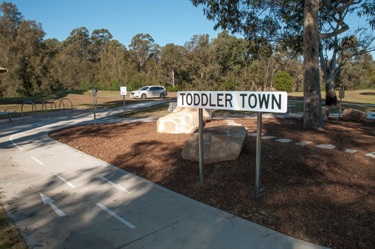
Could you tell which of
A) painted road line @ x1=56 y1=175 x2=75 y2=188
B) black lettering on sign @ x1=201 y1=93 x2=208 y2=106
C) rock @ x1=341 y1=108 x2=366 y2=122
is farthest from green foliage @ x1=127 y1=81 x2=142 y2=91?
black lettering on sign @ x1=201 y1=93 x2=208 y2=106

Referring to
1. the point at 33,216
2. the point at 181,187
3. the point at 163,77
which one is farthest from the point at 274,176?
the point at 163,77

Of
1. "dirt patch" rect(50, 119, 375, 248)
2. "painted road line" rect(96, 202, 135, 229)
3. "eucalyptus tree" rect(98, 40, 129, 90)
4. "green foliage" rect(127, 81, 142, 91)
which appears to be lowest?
"painted road line" rect(96, 202, 135, 229)

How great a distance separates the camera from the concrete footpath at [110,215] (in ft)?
12.3

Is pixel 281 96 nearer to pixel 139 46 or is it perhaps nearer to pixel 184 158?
pixel 184 158

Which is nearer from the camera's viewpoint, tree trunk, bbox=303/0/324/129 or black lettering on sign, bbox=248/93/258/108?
black lettering on sign, bbox=248/93/258/108

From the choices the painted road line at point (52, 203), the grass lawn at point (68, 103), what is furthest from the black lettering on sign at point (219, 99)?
the grass lawn at point (68, 103)

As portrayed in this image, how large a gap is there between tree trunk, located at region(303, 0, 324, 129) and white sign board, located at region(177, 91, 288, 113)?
6.36 m

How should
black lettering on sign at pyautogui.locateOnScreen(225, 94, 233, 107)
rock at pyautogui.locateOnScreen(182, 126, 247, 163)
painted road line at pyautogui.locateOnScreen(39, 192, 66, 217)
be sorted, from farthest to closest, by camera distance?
rock at pyautogui.locateOnScreen(182, 126, 247, 163) → black lettering on sign at pyautogui.locateOnScreen(225, 94, 233, 107) → painted road line at pyautogui.locateOnScreen(39, 192, 66, 217)

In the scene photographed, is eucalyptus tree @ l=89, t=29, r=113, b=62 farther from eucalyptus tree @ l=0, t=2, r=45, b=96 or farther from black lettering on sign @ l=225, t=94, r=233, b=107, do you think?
black lettering on sign @ l=225, t=94, r=233, b=107

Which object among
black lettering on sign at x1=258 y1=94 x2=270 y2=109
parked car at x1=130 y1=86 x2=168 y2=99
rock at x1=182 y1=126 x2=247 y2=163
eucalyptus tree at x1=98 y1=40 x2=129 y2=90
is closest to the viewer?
black lettering on sign at x1=258 y1=94 x2=270 y2=109

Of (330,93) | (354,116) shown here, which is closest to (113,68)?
(330,93)

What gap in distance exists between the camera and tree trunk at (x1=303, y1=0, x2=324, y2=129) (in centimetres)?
1038

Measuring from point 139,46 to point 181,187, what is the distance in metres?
77.1

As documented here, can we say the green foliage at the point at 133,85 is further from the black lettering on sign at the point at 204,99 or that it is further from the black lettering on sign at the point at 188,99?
the black lettering on sign at the point at 204,99
